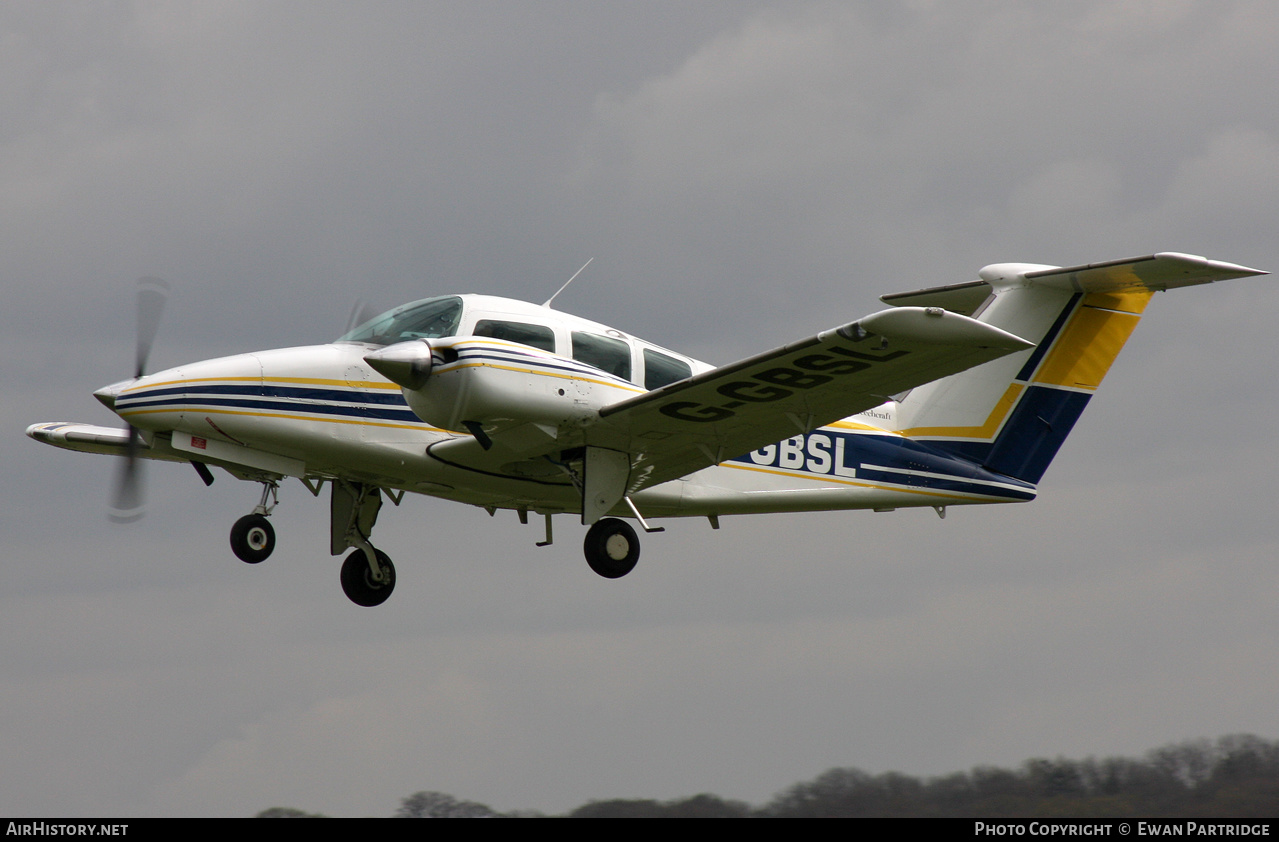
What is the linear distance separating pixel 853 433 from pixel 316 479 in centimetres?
615

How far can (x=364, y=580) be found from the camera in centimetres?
1585

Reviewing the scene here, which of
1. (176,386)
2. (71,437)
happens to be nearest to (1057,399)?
(176,386)

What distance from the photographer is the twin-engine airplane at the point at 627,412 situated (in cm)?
1287

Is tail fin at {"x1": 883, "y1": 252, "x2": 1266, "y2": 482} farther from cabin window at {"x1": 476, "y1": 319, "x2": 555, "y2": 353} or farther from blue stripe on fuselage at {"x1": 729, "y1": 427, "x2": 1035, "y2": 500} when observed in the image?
cabin window at {"x1": 476, "y1": 319, "x2": 555, "y2": 353}

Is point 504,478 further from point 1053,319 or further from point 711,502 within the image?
point 1053,319

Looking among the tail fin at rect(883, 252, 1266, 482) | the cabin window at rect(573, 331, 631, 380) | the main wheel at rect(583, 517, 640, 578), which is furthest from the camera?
the tail fin at rect(883, 252, 1266, 482)

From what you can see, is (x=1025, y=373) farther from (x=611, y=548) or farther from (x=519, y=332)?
(x=519, y=332)

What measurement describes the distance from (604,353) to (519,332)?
3.11ft

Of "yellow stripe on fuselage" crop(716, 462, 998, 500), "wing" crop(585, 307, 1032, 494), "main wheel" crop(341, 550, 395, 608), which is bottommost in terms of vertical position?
"main wheel" crop(341, 550, 395, 608)

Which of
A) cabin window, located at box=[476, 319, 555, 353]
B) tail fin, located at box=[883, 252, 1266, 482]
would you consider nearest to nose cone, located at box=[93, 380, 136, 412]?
cabin window, located at box=[476, 319, 555, 353]

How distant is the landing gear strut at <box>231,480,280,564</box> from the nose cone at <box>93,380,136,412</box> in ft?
5.67

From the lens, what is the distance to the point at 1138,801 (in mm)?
12414

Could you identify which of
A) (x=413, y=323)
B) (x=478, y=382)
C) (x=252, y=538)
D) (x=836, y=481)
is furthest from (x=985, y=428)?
(x=252, y=538)

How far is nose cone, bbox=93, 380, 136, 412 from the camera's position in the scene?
1395 cm
